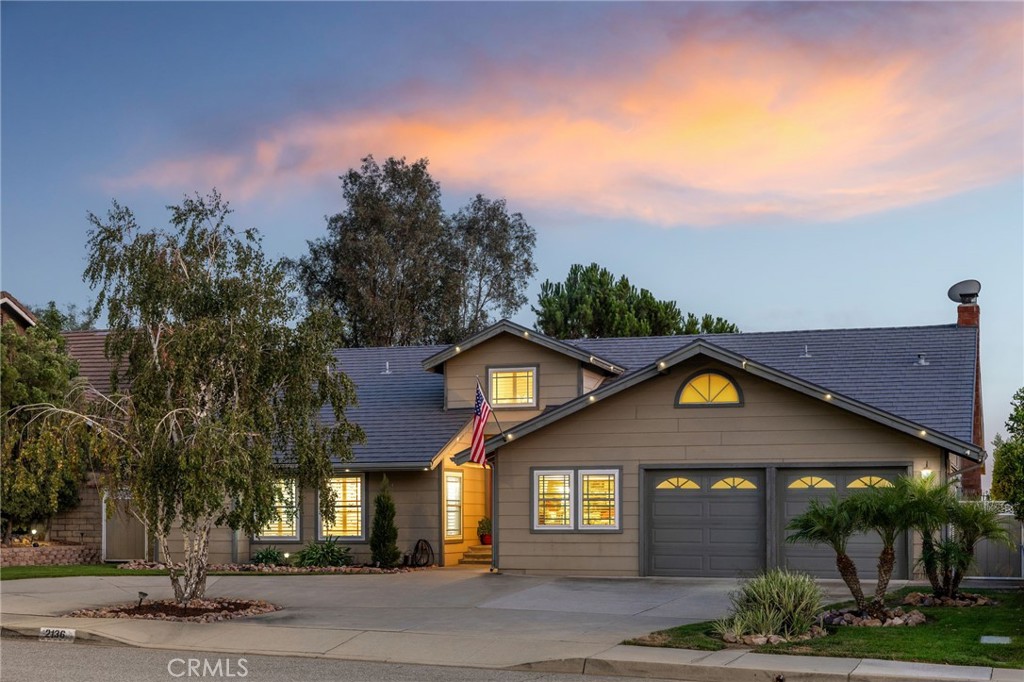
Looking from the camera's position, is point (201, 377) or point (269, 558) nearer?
point (201, 377)

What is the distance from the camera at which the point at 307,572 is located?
1015 inches

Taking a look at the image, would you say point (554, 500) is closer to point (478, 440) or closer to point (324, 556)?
point (478, 440)

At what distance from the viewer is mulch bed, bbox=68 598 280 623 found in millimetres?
17516

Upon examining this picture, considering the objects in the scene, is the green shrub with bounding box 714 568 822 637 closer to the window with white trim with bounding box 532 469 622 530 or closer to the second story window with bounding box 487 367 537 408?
the window with white trim with bounding box 532 469 622 530

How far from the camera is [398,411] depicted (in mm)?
29750

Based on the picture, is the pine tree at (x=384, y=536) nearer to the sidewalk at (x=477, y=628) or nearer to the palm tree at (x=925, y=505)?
the sidewalk at (x=477, y=628)

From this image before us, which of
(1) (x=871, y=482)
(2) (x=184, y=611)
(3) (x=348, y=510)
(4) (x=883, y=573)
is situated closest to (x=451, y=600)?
(2) (x=184, y=611)

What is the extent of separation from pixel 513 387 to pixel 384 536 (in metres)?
5.15

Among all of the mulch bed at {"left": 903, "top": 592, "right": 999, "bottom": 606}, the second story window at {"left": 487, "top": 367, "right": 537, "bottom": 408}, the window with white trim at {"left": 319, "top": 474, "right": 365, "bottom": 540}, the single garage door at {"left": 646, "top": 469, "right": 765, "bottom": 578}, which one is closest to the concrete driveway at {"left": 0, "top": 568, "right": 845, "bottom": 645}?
the single garage door at {"left": 646, "top": 469, "right": 765, "bottom": 578}

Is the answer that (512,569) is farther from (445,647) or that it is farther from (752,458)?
(445,647)

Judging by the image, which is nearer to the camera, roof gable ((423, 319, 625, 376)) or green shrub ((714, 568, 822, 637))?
green shrub ((714, 568, 822, 637))

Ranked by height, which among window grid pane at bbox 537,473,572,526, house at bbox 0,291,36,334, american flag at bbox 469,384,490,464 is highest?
house at bbox 0,291,36,334

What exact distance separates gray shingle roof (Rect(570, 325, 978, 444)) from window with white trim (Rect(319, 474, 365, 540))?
699 cm

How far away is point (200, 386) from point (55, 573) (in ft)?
32.4
